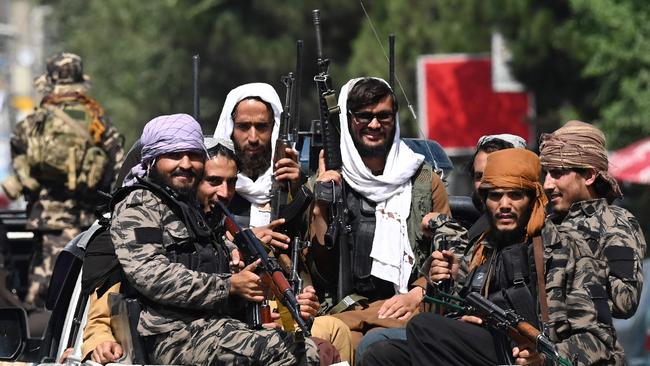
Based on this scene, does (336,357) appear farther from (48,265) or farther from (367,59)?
(367,59)

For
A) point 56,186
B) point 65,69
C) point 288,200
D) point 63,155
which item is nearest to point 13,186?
point 56,186

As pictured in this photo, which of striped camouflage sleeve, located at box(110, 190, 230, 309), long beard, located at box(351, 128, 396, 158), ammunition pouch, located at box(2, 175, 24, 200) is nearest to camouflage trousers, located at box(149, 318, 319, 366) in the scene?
striped camouflage sleeve, located at box(110, 190, 230, 309)

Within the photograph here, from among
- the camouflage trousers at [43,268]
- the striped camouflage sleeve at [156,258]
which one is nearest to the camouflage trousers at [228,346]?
the striped camouflage sleeve at [156,258]

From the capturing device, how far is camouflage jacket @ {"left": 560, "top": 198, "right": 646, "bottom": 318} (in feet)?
26.9

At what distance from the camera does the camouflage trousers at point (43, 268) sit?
1259 centimetres

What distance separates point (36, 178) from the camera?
1347 cm

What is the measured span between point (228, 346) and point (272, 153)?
2.37 m

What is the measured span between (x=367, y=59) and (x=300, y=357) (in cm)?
2595

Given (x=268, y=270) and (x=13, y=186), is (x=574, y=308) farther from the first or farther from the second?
(x=13, y=186)

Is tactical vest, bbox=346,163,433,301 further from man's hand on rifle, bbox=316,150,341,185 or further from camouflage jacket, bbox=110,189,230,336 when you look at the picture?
camouflage jacket, bbox=110,189,230,336

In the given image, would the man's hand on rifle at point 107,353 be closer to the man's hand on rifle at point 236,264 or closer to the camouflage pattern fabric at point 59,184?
the man's hand on rifle at point 236,264

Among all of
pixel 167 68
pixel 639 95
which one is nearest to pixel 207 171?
pixel 639 95

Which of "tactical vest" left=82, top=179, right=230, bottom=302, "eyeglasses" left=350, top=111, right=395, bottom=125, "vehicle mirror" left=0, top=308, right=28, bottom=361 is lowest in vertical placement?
"vehicle mirror" left=0, top=308, right=28, bottom=361

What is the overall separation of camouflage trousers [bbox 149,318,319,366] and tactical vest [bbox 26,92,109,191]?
5464 millimetres
